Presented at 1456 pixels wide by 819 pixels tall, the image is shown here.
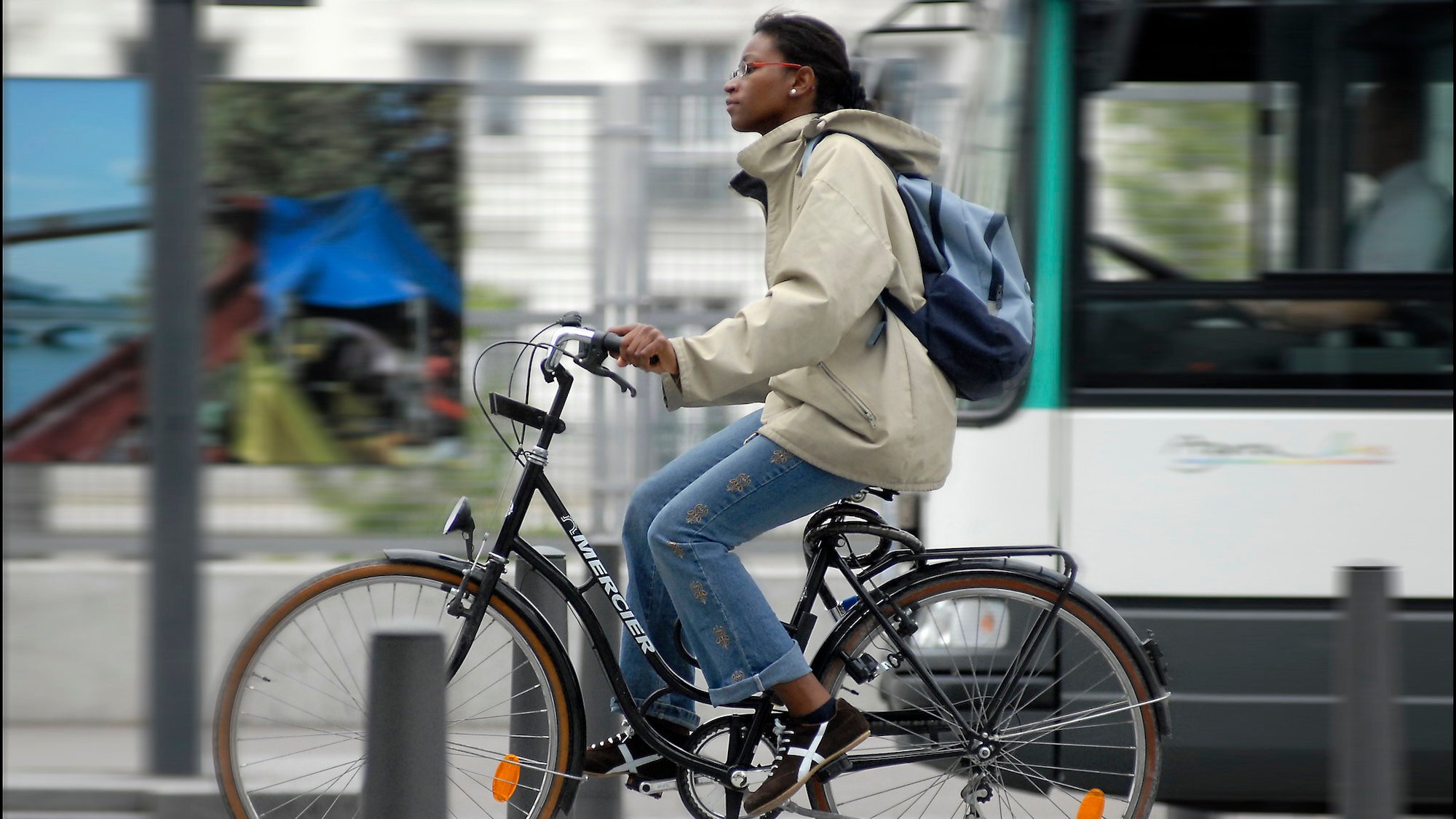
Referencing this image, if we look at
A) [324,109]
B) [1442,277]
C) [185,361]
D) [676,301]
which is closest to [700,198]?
[676,301]

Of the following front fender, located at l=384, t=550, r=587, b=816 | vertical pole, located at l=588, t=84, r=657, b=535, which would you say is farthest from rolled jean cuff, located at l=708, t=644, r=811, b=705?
vertical pole, located at l=588, t=84, r=657, b=535

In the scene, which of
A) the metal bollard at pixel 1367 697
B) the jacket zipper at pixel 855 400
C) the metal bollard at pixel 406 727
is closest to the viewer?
the metal bollard at pixel 406 727

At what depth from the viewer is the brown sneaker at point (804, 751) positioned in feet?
→ 11.3

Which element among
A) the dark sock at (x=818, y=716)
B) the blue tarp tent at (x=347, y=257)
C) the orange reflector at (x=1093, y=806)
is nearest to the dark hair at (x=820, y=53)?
the dark sock at (x=818, y=716)

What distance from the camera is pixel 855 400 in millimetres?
3340

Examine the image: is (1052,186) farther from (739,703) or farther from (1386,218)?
(739,703)

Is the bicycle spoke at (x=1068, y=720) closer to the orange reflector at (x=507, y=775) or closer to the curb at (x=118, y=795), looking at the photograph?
the orange reflector at (x=507, y=775)

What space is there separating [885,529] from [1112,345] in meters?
1.09

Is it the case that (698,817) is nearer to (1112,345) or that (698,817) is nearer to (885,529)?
(885,529)

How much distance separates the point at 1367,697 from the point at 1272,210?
1.65 metres

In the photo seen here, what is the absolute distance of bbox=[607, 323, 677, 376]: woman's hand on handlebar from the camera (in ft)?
10.6

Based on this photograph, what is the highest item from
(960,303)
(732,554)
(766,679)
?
(960,303)

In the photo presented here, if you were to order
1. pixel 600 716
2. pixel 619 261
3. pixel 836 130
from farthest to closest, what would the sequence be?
pixel 619 261 → pixel 600 716 → pixel 836 130

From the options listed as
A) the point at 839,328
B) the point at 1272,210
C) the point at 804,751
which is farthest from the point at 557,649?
the point at 1272,210
